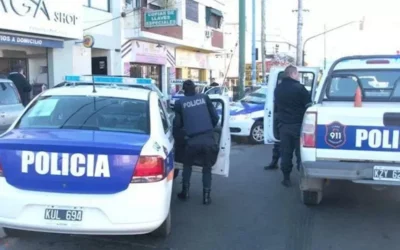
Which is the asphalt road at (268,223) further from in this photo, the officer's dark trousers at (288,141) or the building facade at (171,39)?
the building facade at (171,39)

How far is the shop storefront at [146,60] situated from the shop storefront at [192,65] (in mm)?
2149

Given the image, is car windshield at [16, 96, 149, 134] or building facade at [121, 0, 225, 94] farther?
building facade at [121, 0, 225, 94]

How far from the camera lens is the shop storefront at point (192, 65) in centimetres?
2914

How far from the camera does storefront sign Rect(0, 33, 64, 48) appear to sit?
14.3 metres

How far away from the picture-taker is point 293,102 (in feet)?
24.0

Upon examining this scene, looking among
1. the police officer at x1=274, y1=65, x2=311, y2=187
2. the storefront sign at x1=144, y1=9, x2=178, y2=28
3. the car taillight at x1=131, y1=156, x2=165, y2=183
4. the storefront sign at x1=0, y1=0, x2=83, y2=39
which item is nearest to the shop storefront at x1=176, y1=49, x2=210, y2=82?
the storefront sign at x1=144, y1=9, x2=178, y2=28

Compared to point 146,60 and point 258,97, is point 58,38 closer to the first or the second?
point 258,97

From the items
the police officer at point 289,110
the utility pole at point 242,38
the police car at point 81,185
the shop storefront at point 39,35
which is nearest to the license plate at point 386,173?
the police officer at point 289,110

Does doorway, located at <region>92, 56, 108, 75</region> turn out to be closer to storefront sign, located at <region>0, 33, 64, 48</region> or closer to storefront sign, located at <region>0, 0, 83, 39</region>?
storefront sign, located at <region>0, 0, 83, 39</region>

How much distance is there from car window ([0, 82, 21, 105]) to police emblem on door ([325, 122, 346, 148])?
5.99 metres

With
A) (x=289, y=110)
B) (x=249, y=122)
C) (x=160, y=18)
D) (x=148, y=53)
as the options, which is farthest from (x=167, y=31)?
(x=289, y=110)

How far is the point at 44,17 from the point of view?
1547 centimetres

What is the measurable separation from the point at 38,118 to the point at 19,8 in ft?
36.1

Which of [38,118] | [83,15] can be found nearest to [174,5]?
[83,15]
